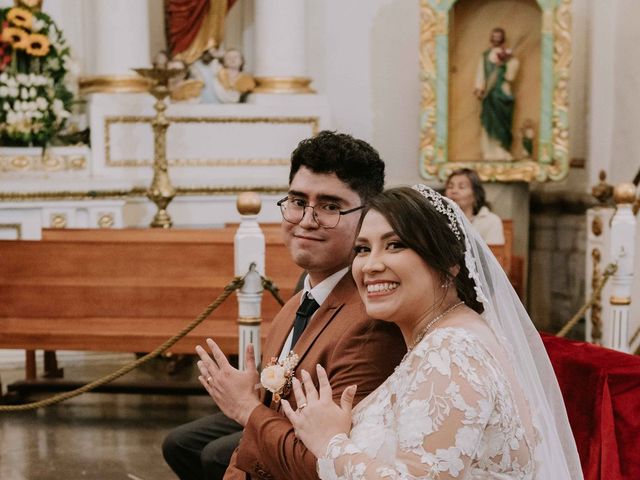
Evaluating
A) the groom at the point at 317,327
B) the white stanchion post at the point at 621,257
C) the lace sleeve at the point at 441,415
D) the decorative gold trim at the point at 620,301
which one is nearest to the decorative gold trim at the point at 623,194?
the white stanchion post at the point at 621,257

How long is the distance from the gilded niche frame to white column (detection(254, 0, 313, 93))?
122cm

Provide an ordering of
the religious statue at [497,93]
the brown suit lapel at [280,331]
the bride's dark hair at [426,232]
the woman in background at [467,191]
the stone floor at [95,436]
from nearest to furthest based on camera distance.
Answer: the bride's dark hair at [426,232]
the brown suit lapel at [280,331]
the stone floor at [95,436]
the woman in background at [467,191]
the religious statue at [497,93]

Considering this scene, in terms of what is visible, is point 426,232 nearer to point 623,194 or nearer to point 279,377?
point 279,377

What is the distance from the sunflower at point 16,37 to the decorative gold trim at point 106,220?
150 centimetres

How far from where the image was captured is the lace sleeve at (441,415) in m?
2.01

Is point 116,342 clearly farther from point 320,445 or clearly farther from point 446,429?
point 446,429

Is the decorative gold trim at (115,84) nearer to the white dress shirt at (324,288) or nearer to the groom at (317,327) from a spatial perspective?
the groom at (317,327)

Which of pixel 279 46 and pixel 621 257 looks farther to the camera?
pixel 279 46

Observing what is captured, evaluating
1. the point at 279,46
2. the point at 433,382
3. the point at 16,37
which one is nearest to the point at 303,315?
the point at 433,382

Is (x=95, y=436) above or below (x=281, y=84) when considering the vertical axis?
below

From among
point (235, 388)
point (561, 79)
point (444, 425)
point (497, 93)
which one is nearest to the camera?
point (444, 425)

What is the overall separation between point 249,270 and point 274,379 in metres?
2.07

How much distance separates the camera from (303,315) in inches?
116

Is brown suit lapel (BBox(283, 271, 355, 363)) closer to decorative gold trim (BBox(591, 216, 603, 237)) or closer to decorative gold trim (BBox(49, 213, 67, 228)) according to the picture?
decorative gold trim (BBox(591, 216, 603, 237))
